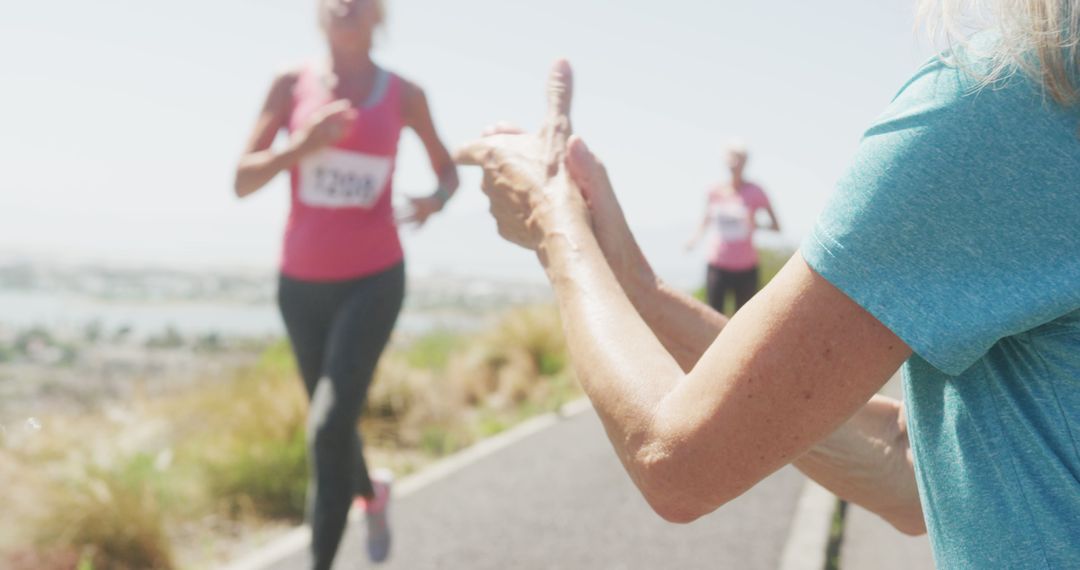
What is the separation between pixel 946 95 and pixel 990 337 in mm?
253

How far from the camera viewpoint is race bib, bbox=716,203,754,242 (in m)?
8.72

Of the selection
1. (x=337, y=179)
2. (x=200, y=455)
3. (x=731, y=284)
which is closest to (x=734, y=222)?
(x=731, y=284)

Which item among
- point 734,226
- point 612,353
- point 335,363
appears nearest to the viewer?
point 612,353

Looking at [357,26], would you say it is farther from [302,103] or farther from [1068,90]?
[1068,90]

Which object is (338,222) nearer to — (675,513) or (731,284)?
(675,513)

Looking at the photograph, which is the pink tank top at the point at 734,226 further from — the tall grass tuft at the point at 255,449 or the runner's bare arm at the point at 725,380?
the runner's bare arm at the point at 725,380

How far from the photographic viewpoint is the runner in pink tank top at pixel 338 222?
3.20 metres

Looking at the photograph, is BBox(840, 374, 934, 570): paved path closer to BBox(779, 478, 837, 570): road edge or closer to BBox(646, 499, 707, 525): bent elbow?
BBox(779, 478, 837, 570): road edge

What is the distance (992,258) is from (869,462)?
692mm

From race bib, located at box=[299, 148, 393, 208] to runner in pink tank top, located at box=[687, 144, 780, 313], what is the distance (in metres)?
5.49

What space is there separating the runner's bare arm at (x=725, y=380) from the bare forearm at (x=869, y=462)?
18.2 inches

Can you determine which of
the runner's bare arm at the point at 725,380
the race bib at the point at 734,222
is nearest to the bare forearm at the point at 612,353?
the runner's bare arm at the point at 725,380

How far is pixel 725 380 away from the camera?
3.49 ft

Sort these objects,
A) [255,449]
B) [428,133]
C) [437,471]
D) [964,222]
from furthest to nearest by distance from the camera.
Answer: [437,471]
[255,449]
[428,133]
[964,222]
